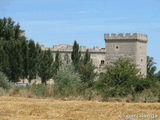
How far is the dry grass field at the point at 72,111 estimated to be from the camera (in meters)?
8.95

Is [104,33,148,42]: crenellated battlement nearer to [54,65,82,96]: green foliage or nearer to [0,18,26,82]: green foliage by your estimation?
[0,18,26,82]: green foliage

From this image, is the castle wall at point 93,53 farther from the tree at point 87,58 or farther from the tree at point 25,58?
the tree at point 25,58

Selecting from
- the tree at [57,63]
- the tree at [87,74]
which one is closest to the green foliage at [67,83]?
the tree at [87,74]

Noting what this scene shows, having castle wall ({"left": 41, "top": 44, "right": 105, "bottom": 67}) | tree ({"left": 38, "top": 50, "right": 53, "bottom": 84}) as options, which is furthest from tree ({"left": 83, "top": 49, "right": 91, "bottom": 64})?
tree ({"left": 38, "top": 50, "right": 53, "bottom": 84})

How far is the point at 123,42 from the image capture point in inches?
1748

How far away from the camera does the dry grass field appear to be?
29.3ft

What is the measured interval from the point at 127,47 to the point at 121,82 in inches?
1109

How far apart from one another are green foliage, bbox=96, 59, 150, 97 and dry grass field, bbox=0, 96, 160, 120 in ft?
14.0

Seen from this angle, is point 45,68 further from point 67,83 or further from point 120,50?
point 67,83

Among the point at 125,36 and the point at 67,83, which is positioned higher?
the point at 125,36

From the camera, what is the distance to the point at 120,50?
44625mm

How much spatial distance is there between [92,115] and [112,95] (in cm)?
657

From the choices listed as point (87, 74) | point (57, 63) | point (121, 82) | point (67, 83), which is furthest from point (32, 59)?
point (121, 82)

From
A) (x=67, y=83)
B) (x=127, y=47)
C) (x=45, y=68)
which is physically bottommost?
(x=67, y=83)
